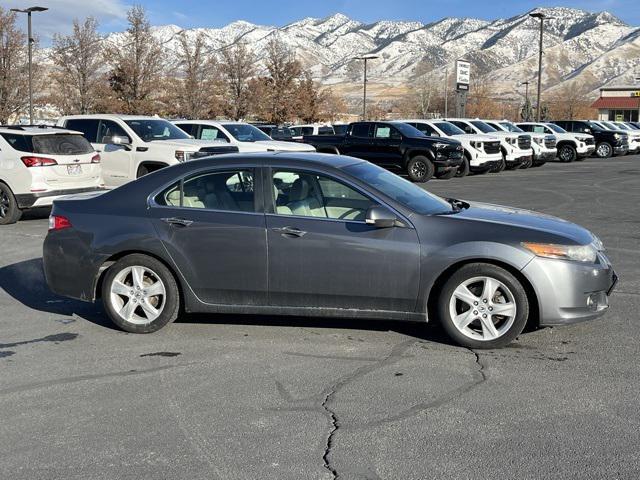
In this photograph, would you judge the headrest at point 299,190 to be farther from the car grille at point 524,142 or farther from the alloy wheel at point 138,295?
the car grille at point 524,142

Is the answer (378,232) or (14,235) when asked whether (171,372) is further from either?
(14,235)

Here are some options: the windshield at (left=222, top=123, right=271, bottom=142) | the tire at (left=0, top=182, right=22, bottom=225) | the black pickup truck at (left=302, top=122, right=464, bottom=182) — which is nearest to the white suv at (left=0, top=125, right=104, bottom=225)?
the tire at (left=0, top=182, right=22, bottom=225)

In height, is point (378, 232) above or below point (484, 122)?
below

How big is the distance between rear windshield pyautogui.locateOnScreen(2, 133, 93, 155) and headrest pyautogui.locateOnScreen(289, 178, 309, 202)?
820 centimetres

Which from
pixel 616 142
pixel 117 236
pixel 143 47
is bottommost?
pixel 117 236

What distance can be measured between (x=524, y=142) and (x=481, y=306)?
72.9 ft

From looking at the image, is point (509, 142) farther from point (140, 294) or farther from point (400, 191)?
point (140, 294)

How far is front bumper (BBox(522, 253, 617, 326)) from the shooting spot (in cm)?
552

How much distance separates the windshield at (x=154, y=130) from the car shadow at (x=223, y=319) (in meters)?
7.80

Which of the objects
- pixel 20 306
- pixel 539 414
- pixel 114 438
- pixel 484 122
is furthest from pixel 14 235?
pixel 484 122

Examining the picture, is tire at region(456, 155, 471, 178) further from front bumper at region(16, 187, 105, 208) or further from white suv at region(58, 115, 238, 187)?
front bumper at region(16, 187, 105, 208)

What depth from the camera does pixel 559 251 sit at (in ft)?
18.3

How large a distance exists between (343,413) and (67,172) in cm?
987

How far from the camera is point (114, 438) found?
4.18 metres
